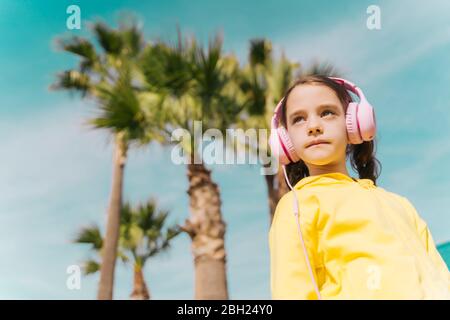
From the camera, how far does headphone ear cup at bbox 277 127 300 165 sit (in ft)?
4.69

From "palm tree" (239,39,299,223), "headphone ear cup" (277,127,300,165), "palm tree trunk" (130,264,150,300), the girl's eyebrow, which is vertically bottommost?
"headphone ear cup" (277,127,300,165)

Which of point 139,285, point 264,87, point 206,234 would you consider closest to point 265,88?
point 264,87

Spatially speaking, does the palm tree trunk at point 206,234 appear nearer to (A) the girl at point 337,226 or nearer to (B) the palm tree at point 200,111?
(B) the palm tree at point 200,111

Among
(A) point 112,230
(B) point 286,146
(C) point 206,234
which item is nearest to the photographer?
(B) point 286,146

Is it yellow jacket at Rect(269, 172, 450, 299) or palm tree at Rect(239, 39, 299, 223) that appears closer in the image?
yellow jacket at Rect(269, 172, 450, 299)

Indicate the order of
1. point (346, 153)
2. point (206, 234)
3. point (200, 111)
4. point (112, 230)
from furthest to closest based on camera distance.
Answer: point (112, 230)
point (200, 111)
point (206, 234)
point (346, 153)

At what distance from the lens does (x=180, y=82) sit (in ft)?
24.4

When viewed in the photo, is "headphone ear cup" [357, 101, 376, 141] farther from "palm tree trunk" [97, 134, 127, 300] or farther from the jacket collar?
"palm tree trunk" [97, 134, 127, 300]

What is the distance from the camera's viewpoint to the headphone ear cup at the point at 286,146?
1.43m

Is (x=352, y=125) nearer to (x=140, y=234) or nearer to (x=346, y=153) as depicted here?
(x=346, y=153)

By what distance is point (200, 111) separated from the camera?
763 cm

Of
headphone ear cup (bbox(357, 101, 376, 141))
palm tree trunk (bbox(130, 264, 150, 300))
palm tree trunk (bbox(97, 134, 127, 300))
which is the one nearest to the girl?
headphone ear cup (bbox(357, 101, 376, 141))

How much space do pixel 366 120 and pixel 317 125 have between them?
164 mm
